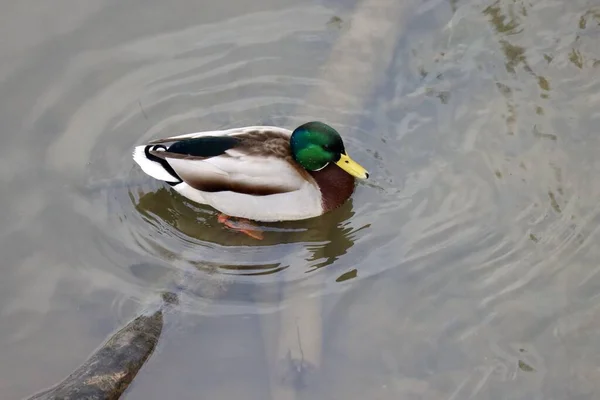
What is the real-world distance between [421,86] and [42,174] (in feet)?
10.1

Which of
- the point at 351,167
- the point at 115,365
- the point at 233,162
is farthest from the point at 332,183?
the point at 115,365

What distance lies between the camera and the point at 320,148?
19.6ft

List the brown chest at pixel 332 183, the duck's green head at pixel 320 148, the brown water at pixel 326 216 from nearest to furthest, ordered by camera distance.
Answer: the brown water at pixel 326 216, the duck's green head at pixel 320 148, the brown chest at pixel 332 183

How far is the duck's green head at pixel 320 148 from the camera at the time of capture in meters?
5.93

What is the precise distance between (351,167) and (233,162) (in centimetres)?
84

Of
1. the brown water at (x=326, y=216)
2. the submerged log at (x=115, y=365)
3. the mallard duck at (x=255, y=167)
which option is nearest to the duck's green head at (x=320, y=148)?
the mallard duck at (x=255, y=167)

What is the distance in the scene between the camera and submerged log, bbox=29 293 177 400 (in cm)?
465

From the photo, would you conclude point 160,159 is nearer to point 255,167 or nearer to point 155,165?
point 155,165

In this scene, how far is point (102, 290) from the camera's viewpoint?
218 inches

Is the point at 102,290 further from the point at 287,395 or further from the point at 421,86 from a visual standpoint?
the point at 421,86

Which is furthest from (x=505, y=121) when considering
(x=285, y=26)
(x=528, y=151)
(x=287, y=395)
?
(x=287, y=395)

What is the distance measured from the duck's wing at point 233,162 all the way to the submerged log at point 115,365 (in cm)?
103

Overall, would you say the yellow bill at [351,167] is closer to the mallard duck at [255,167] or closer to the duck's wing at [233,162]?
the mallard duck at [255,167]

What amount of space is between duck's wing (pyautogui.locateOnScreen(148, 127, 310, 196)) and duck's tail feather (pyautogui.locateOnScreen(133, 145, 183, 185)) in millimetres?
16
